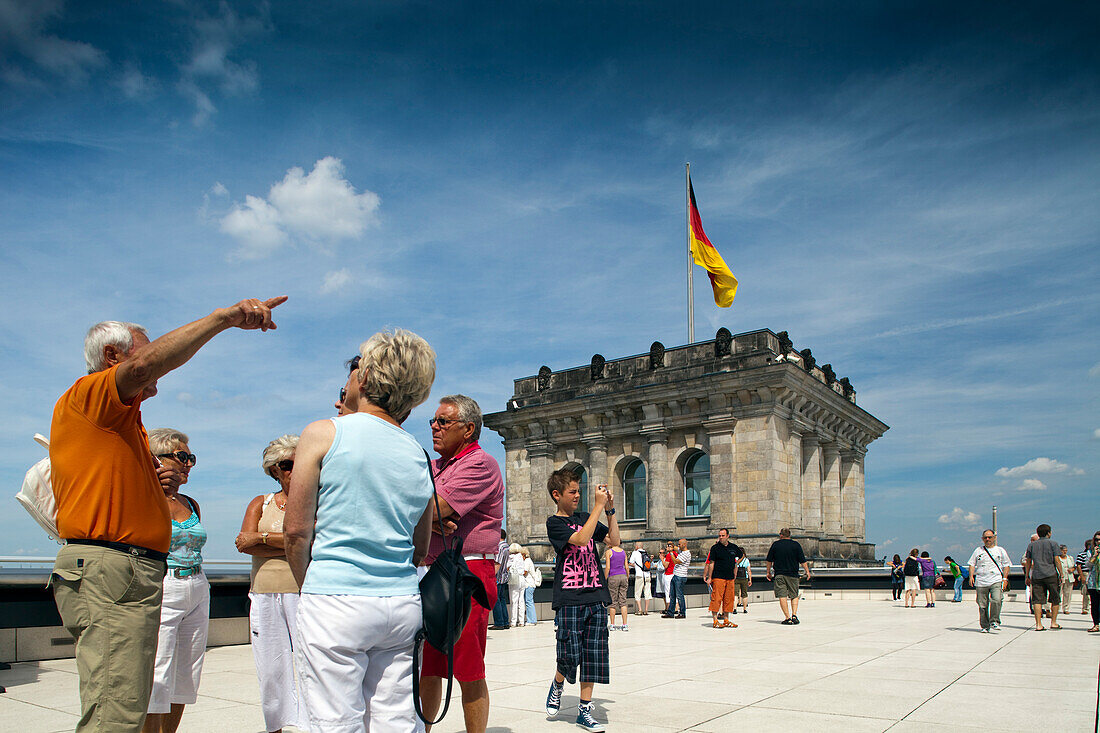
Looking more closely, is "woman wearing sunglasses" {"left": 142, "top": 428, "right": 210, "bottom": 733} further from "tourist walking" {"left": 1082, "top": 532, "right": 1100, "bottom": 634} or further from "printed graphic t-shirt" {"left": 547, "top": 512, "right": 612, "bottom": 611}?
"tourist walking" {"left": 1082, "top": 532, "right": 1100, "bottom": 634}

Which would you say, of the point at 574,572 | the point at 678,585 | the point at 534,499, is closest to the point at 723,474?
the point at 534,499

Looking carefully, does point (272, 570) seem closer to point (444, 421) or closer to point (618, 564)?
point (444, 421)

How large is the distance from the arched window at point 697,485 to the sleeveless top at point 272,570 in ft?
79.7

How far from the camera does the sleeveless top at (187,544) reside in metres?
4.54

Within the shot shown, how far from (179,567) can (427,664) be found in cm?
158

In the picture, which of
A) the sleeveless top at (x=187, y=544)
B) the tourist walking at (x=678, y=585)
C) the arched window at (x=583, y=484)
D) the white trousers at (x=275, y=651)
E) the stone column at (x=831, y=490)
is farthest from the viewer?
the arched window at (x=583, y=484)

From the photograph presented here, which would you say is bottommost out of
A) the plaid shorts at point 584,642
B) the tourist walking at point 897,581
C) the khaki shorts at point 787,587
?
the tourist walking at point 897,581

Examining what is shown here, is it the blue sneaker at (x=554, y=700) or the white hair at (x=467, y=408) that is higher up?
the white hair at (x=467, y=408)

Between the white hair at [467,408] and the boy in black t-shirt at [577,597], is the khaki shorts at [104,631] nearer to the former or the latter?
the white hair at [467,408]

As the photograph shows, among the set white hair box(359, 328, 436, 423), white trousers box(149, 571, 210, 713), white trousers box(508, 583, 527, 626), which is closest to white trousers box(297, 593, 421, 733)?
white hair box(359, 328, 436, 423)

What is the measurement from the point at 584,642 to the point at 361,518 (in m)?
3.88

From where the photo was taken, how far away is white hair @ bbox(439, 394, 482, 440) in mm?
4434

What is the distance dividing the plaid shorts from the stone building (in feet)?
67.4

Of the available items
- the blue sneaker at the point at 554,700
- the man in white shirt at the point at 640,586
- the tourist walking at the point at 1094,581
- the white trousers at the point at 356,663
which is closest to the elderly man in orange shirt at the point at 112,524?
the white trousers at the point at 356,663
